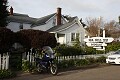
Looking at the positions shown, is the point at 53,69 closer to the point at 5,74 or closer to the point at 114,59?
the point at 5,74

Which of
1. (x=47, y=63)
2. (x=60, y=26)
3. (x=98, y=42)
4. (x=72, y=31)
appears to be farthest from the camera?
(x=60, y=26)

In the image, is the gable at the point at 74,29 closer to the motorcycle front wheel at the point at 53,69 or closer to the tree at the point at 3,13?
the tree at the point at 3,13

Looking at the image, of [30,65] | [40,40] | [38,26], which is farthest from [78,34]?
[30,65]

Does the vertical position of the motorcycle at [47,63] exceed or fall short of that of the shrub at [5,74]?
it exceeds it

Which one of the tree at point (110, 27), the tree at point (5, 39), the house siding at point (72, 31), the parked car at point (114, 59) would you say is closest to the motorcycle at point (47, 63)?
the tree at point (5, 39)

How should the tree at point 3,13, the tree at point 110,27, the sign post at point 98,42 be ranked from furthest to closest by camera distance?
the tree at point 110,27 < the tree at point 3,13 < the sign post at point 98,42

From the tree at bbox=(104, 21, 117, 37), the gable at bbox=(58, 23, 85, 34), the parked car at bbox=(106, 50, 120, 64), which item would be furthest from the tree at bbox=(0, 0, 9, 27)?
the tree at bbox=(104, 21, 117, 37)

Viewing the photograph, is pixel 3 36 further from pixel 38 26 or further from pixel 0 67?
pixel 38 26

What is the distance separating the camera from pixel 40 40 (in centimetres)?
1795

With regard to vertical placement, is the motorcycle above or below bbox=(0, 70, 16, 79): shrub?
above

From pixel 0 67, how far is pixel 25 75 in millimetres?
1477

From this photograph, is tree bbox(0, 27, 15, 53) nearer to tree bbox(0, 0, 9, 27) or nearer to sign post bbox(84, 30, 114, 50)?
sign post bbox(84, 30, 114, 50)

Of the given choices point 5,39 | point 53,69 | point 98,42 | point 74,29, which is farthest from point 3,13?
point 53,69

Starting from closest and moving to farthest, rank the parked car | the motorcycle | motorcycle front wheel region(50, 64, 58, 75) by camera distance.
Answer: motorcycle front wheel region(50, 64, 58, 75), the motorcycle, the parked car
